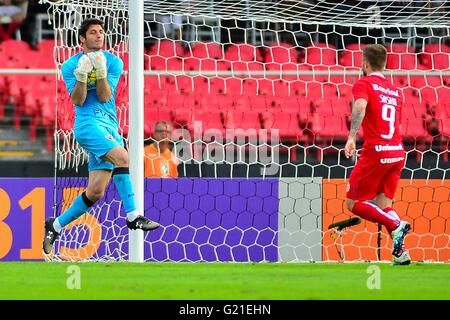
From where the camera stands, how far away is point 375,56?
729 centimetres

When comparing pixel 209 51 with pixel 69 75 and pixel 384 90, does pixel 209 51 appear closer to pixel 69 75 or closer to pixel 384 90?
pixel 69 75

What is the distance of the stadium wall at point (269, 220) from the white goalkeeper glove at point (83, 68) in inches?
97.2

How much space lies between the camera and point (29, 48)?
1339 cm

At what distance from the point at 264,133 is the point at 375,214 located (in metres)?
4.23

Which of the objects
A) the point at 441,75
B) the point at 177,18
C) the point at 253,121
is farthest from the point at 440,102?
the point at 177,18

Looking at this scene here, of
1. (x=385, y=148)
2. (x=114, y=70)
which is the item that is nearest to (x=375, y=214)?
(x=385, y=148)

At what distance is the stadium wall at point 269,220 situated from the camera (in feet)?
32.0

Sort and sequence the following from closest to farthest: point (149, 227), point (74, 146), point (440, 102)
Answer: point (149, 227) < point (74, 146) < point (440, 102)

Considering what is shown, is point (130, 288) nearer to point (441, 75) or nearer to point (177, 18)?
point (441, 75)

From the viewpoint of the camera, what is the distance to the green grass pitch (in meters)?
5.12

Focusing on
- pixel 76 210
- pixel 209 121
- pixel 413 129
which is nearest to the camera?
→ pixel 76 210

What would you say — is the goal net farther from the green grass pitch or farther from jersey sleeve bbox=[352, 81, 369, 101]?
the green grass pitch
